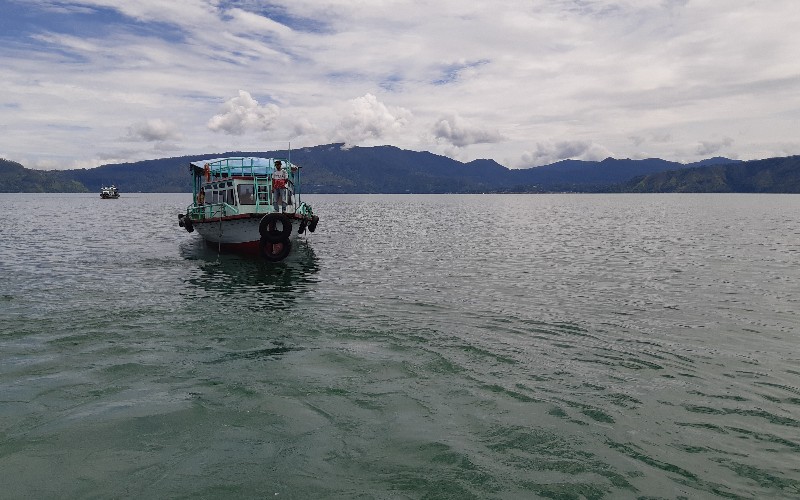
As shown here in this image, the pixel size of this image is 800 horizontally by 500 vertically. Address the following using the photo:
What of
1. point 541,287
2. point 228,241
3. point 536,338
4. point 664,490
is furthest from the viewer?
point 228,241

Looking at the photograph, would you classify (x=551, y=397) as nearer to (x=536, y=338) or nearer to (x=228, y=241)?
(x=536, y=338)

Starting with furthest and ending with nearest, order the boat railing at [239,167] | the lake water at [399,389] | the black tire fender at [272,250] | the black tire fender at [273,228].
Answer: the boat railing at [239,167] < the black tire fender at [272,250] < the black tire fender at [273,228] < the lake water at [399,389]

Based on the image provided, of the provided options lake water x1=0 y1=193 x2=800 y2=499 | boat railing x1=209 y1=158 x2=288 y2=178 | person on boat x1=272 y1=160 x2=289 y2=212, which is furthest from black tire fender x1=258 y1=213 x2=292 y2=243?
lake water x1=0 y1=193 x2=800 y2=499

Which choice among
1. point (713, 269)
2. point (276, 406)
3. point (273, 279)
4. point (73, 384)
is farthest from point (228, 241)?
point (713, 269)

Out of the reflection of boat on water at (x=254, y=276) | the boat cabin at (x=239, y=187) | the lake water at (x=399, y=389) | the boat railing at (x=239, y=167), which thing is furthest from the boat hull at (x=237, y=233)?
the lake water at (x=399, y=389)

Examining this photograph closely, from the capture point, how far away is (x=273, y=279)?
25.4 metres

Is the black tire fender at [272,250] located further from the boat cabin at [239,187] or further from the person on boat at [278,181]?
the boat cabin at [239,187]

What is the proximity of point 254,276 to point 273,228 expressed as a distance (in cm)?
590

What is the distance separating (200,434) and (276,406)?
157cm

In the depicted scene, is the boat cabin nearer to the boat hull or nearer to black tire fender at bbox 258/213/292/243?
the boat hull

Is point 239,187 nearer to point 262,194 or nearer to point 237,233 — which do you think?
point 262,194

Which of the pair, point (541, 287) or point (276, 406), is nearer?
point (276, 406)

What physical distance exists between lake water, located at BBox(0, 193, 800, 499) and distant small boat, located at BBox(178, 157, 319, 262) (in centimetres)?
850

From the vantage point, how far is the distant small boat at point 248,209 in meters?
31.3
